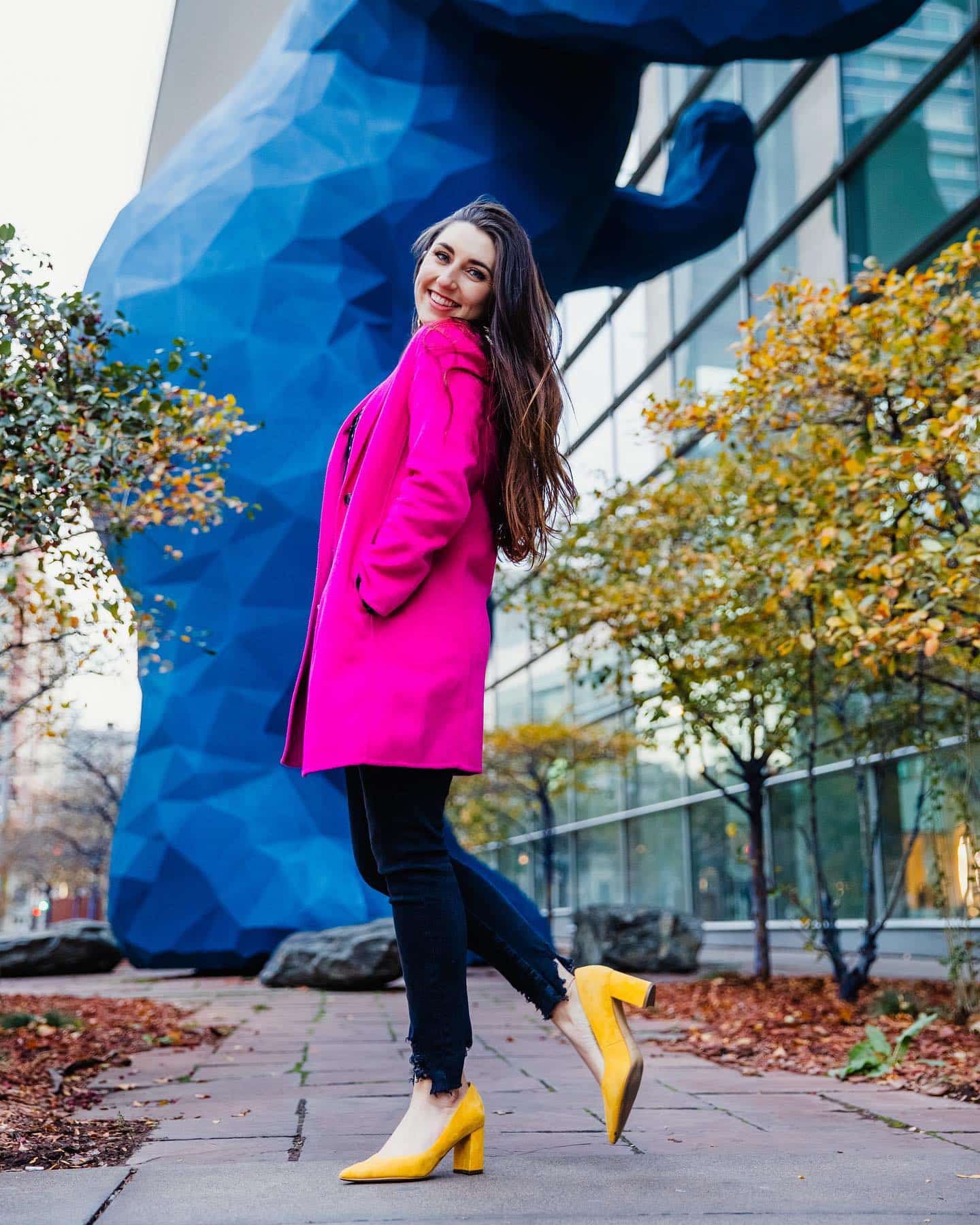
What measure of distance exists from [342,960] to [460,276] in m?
5.88

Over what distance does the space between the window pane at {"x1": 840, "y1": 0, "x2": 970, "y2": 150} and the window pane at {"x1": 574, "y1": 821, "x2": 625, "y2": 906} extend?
1132cm

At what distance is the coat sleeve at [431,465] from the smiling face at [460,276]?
8cm

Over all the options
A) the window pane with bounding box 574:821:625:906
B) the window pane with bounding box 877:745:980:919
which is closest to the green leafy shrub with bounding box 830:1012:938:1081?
the window pane with bounding box 877:745:980:919

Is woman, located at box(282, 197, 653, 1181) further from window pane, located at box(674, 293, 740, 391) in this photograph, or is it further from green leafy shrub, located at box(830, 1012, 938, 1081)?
window pane, located at box(674, 293, 740, 391)

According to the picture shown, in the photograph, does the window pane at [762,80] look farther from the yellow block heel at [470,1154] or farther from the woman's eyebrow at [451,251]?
the yellow block heel at [470,1154]

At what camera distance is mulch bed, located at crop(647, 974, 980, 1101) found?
161 inches

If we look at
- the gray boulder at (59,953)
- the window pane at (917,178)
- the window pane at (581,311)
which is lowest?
the gray boulder at (59,953)

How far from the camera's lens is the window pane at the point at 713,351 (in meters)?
16.8

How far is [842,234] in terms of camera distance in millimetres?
13594

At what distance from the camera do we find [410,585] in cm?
243

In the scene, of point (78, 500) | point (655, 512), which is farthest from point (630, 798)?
point (78, 500)

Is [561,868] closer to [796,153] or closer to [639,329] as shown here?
[639,329]

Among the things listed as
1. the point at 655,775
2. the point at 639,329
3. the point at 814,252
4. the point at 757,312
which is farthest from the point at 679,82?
the point at 655,775

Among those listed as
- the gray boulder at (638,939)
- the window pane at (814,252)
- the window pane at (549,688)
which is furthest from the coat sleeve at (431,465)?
the window pane at (549,688)
